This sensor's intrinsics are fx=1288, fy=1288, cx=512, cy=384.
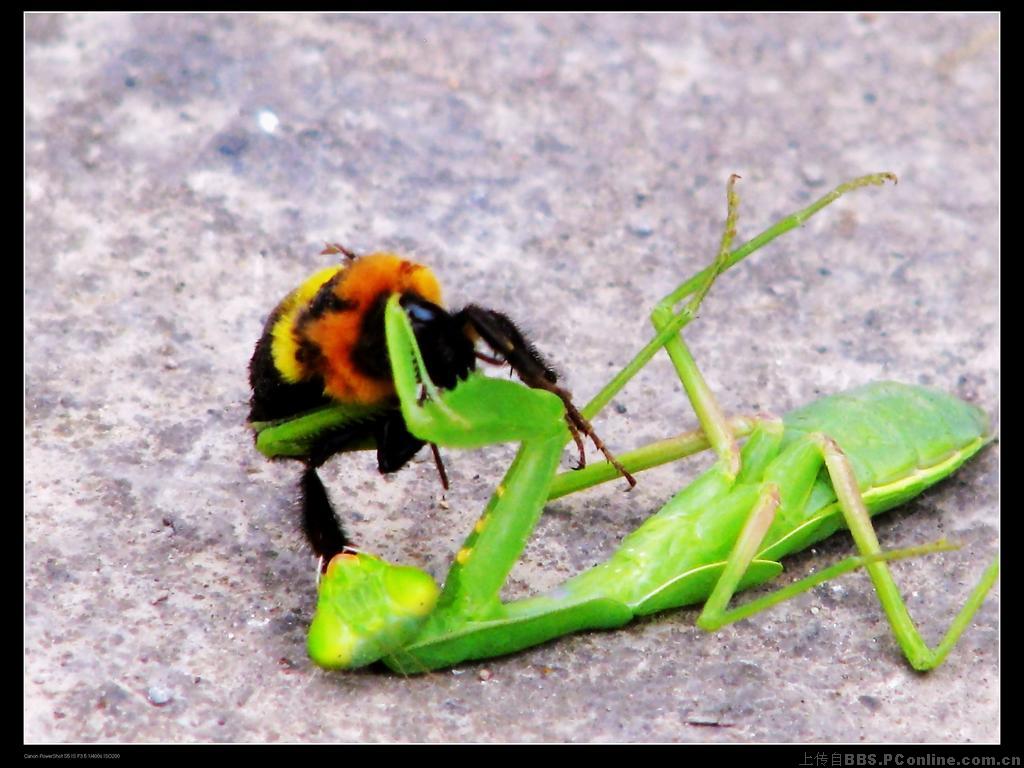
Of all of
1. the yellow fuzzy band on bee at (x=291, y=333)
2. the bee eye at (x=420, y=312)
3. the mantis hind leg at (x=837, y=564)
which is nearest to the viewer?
the bee eye at (x=420, y=312)

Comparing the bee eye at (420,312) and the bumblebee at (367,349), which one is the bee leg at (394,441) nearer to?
the bumblebee at (367,349)

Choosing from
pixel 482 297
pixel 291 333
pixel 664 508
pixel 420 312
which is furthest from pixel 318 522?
pixel 482 297

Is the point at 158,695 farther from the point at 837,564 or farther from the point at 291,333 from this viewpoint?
the point at 837,564

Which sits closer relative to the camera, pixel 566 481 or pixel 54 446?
pixel 566 481

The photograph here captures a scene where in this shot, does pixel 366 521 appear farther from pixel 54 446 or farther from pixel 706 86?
pixel 706 86

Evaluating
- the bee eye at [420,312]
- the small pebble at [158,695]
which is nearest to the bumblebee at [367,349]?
Answer: the bee eye at [420,312]

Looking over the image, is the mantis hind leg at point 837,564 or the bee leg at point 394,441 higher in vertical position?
the bee leg at point 394,441

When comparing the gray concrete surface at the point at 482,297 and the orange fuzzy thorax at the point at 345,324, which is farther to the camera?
the gray concrete surface at the point at 482,297

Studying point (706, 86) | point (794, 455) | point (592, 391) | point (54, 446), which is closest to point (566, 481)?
point (794, 455)
